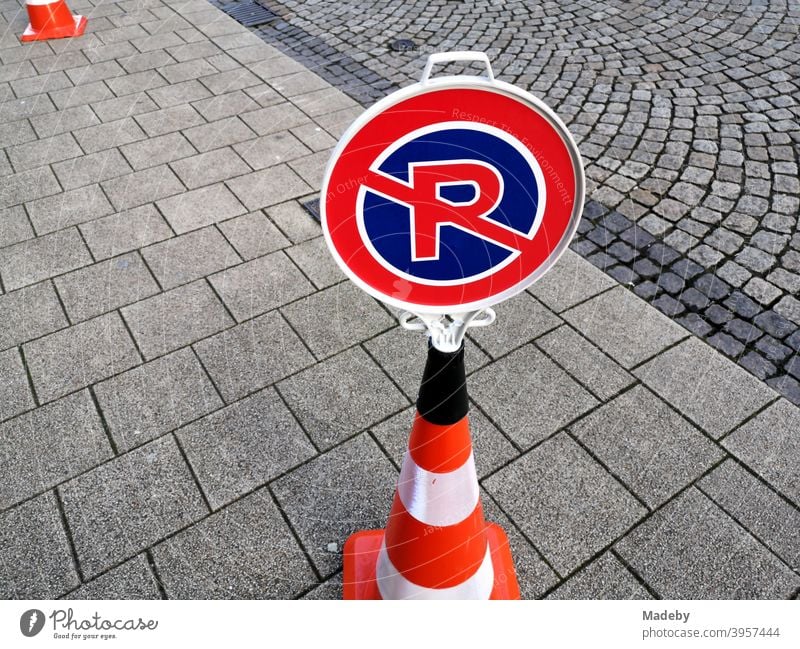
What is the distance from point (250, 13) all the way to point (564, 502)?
725cm

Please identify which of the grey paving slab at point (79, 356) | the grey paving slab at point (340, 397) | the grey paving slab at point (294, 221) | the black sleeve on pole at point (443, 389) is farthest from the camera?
the grey paving slab at point (294, 221)

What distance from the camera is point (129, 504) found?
3025mm

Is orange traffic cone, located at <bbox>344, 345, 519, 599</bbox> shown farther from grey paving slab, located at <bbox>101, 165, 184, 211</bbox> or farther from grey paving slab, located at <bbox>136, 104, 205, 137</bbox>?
grey paving slab, located at <bbox>136, 104, 205, 137</bbox>

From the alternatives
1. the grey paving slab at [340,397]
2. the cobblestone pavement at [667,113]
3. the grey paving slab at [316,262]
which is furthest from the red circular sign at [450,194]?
the cobblestone pavement at [667,113]

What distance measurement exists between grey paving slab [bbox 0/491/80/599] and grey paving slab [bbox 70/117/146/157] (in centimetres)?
349

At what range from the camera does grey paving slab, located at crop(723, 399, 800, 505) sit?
314 cm

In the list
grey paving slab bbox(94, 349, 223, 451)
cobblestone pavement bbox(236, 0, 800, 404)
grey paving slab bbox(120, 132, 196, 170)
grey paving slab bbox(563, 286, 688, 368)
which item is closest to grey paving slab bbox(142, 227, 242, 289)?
grey paving slab bbox(94, 349, 223, 451)

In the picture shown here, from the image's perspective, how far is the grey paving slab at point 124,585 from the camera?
2707 mm

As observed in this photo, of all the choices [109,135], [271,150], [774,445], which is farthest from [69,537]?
[109,135]

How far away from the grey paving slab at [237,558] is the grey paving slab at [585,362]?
1759mm

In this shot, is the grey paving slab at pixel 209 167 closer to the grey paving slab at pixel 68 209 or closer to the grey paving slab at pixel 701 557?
the grey paving slab at pixel 68 209

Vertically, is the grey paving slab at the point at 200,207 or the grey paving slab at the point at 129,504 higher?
the grey paving slab at the point at 129,504

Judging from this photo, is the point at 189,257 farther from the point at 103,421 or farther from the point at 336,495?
the point at 336,495
